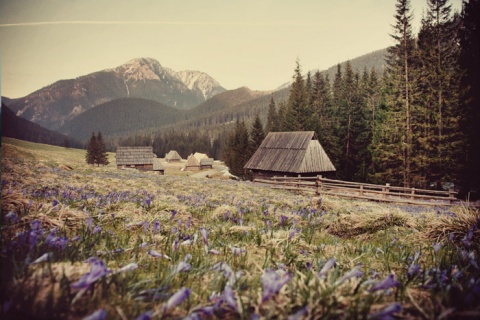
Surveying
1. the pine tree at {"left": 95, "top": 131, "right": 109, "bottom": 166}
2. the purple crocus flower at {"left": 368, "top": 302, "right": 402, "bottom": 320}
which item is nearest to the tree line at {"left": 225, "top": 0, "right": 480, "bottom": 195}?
the purple crocus flower at {"left": 368, "top": 302, "right": 402, "bottom": 320}

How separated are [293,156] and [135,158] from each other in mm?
51405

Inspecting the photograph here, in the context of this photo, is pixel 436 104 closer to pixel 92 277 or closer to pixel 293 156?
pixel 293 156

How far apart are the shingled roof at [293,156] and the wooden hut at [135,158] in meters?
44.1

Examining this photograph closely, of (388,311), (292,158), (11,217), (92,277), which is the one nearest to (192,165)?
(292,158)

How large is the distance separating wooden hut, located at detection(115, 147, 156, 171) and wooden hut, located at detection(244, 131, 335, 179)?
44074mm

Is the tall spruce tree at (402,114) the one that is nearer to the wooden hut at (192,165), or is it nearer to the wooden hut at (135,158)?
Result: the wooden hut at (135,158)

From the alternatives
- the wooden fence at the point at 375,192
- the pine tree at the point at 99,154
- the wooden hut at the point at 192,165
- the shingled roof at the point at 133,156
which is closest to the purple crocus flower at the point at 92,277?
the wooden fence at the point at 375,192

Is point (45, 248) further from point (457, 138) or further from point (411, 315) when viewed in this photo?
point (457, 138)

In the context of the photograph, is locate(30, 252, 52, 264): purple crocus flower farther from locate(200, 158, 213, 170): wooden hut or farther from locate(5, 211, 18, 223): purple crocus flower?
locate(200, 158, 213, 170): wooden hut

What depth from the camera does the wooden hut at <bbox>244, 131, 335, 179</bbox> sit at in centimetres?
3431

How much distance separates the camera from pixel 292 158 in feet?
116

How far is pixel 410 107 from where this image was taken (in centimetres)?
3278

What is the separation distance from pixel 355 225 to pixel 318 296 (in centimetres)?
436

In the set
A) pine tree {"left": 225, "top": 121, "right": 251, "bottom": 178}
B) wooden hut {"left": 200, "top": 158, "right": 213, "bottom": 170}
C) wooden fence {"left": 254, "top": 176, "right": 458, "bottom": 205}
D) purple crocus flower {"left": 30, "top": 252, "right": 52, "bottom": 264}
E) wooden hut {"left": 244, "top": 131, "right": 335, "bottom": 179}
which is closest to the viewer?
purple crocus flower {"left": 30, "top": 252, "right": 52, "bottom": 264}
